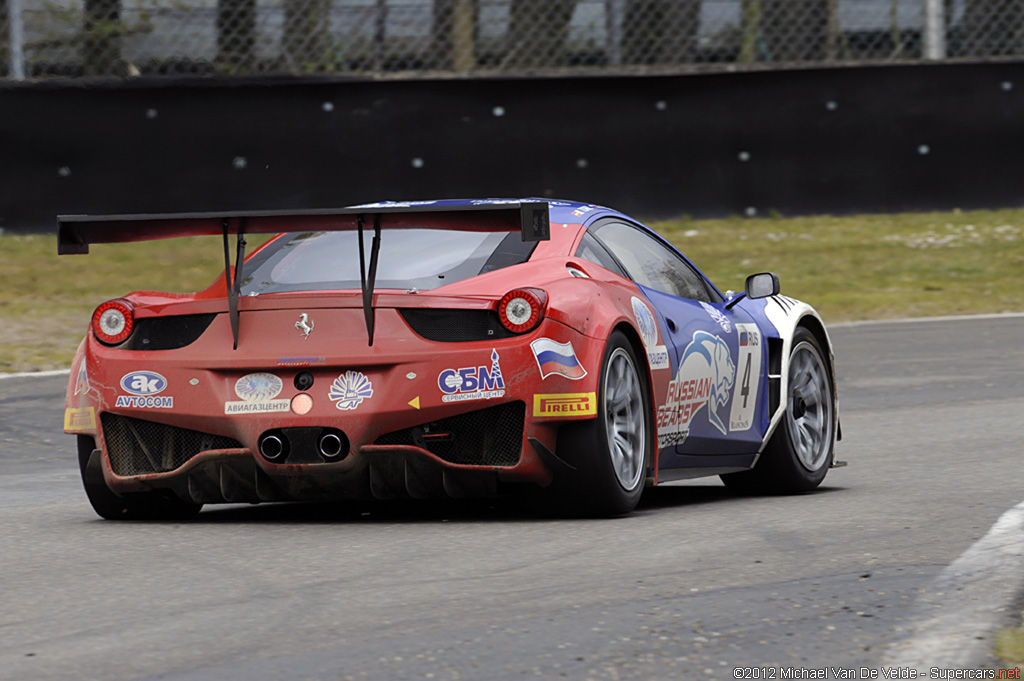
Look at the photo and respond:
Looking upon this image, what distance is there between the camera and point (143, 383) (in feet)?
20.1

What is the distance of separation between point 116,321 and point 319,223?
825mm

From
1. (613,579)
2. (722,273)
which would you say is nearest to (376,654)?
(613,579)

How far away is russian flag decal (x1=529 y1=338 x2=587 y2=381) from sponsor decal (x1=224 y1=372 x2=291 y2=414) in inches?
33.3

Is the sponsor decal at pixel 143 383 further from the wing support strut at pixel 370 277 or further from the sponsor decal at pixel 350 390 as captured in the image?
the wing support strut at pixel 370 277

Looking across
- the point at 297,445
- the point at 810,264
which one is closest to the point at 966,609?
the point at 297,445

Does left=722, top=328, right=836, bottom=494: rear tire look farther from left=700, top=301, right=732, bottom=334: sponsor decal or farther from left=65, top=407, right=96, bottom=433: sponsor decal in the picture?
left=65, top=407, right=96, bottom=433: sponsor decal

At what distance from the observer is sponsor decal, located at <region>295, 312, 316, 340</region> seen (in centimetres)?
602

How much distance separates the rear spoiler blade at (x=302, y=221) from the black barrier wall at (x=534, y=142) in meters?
9.56

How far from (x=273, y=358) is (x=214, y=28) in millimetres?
10262

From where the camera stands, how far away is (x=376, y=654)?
403 cm

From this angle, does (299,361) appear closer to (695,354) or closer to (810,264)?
(695,354)

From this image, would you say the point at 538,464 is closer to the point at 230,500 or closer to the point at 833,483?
the point at 230,500

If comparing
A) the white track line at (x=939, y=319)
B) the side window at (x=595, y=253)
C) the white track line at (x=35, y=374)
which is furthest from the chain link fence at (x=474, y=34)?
the side window at (x=595, y=253)

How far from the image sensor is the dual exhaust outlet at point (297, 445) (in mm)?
5941
